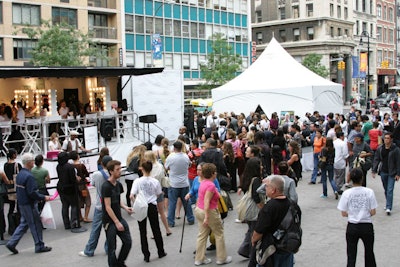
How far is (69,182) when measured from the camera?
10.7 m

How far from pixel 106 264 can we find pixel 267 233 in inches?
138

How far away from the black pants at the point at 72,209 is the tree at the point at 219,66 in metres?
39.8

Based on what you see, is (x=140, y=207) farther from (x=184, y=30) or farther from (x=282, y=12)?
(x=282, y=12)

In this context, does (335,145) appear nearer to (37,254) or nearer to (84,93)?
(37,254)

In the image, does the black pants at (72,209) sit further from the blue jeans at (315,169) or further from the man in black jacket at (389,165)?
the blue jeans at (315,169)

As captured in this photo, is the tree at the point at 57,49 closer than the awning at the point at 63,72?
No

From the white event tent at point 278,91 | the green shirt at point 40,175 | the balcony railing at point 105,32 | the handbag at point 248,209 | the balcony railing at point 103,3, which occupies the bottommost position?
the handbag at point 248,209

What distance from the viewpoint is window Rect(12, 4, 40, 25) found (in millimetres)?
43344

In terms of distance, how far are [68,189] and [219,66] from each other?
133 ft

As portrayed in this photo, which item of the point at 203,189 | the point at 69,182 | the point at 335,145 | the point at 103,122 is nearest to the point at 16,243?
the point at 69,182

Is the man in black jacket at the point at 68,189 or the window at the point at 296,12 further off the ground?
the window at the point at 296,12

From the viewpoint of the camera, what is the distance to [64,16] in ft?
151

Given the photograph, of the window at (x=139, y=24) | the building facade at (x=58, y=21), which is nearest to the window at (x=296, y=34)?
the window at (x=139, y=24)

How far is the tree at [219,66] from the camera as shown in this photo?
50406 mm
